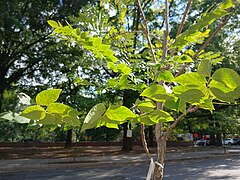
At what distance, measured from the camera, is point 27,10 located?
52.1 ft

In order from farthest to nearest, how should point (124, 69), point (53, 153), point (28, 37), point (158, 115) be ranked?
point (53, 153) < point (28, 37) < point (124, 69) < point (158, 115)

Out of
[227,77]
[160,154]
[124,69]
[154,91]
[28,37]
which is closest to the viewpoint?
[227,77]

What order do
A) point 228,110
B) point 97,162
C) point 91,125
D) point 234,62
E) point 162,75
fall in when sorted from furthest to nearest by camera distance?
1. point 228,110
2. point 234,62
3. point 97,162
4. point 162,75
5. point 91,125

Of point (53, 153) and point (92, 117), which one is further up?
point (92, 117)

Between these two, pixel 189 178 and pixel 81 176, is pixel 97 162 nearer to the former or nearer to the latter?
pixel 81 176

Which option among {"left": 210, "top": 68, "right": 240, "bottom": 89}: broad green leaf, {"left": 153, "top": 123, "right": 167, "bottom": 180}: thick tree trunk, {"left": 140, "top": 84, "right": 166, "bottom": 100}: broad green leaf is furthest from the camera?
{"left": 153, "top": 123, "right": 167, "bottom": 180}: thick tree trunk

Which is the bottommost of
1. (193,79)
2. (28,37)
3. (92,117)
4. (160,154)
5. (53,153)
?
(53,153)

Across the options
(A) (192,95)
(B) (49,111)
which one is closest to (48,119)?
(B) (49,111)

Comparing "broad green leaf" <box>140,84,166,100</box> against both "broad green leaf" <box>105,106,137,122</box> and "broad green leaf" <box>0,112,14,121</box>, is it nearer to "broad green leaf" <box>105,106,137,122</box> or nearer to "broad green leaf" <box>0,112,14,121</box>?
"broad green leaf" <box>105,106,137,122</box>

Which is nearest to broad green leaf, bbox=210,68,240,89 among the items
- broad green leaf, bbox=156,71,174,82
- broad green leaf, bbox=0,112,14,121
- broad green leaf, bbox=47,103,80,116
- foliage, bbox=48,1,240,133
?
foliage, bbox=48,1,240,133

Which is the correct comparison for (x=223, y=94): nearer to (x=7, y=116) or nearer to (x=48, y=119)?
(x=48, y=119)

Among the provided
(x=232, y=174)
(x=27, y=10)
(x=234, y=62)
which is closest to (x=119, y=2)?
(x=232, y=174)

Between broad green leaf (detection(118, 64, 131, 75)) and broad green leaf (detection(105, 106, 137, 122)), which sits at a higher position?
broad green leaf (detection(118, 64, 131, 75))

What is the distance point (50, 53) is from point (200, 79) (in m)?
17.7
